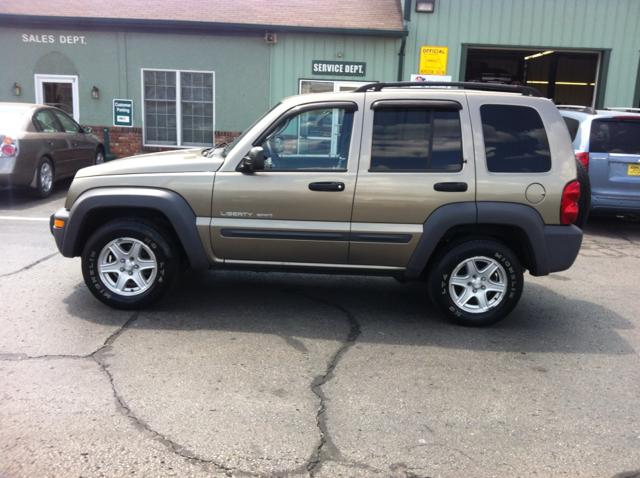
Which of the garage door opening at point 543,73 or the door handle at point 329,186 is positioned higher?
the garage door opening at point 543,73

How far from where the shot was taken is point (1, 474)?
2.87m

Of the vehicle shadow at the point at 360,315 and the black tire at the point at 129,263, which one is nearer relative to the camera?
the vehicle shadow at the point at 360,315

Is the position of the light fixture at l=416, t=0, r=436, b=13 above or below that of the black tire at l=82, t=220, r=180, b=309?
above

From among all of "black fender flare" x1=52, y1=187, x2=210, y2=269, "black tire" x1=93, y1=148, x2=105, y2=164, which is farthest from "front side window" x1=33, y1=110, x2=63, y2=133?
"black fender flare" x1=52, y1=187, x2=210, y2=269

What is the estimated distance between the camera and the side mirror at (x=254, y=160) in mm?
4688

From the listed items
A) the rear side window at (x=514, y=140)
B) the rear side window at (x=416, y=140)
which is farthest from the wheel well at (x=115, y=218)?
the rear side window at (x=514, y=140)

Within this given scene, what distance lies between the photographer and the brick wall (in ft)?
49.3

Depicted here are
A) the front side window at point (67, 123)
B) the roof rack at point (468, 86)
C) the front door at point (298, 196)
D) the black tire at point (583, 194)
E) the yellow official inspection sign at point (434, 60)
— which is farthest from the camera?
the yellow official inspection sign at point (434, 60)

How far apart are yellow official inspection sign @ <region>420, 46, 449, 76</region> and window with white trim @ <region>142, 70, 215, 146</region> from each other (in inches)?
199

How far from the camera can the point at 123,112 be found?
48.8ft

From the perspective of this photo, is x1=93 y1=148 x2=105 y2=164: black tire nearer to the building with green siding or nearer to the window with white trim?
the building with green siding

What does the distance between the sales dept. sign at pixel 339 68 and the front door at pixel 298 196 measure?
9812 mm

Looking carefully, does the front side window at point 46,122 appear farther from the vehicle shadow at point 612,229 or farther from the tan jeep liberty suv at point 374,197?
the vehicle shadow at point 612,229

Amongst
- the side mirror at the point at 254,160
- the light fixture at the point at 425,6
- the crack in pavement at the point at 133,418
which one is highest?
the light fixture at the point at 425,6
